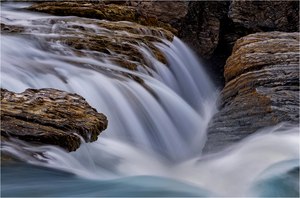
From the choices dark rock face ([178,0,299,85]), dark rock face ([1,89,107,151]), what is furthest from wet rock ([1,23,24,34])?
dark rock face ([178,0,299,85])

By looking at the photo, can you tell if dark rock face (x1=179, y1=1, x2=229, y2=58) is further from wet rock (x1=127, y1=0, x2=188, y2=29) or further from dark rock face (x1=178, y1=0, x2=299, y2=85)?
wet rock (x1=127, y1=0, x2=188, y2=29)

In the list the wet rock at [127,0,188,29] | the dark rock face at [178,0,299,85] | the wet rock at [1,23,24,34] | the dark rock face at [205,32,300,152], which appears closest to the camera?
the dark rock face at [205,32,300,152]

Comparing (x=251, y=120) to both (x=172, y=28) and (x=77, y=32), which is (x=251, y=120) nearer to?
(x=77, y=32)

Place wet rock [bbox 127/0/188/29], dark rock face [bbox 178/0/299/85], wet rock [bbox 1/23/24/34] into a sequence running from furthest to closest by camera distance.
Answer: dark rock face [bbox 178/0/299/85], wet rock [bbox 127/0/188/29], wet rock [bbox 1/23/24/34]

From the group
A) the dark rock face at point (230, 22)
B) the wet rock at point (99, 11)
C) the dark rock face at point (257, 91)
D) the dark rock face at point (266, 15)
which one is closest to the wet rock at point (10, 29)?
the wet rock at point (99, 11)

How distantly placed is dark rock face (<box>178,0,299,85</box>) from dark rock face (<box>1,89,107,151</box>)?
237 inches

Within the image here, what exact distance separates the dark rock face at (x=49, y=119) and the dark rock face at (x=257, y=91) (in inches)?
73.3

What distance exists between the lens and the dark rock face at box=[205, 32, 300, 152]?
5633 millimetres

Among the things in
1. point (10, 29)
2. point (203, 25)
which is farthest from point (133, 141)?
point (203, 25)

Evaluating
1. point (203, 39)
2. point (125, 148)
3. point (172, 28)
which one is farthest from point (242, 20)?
point (125, 148)

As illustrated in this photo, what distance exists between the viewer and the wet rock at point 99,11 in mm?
9195

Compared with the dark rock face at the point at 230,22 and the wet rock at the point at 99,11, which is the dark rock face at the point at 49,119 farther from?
the dark rock face at the point at 230,22

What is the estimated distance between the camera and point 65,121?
163 inches

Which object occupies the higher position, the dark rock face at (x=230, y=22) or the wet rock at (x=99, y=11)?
the dark rock face at (x=230, y=22)
